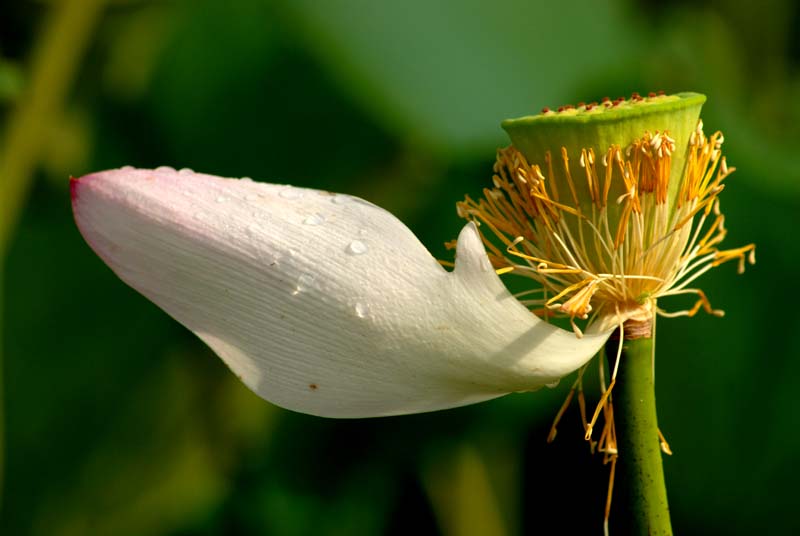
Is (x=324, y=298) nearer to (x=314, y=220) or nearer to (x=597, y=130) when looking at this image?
(x=314, y=220)

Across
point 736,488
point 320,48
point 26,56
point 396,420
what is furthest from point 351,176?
point 736,488

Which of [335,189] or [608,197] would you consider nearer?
[608,197]

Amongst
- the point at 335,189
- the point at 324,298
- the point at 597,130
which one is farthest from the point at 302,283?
the point at 335,189

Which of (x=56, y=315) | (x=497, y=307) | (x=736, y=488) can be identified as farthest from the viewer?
(x=56, y=315)

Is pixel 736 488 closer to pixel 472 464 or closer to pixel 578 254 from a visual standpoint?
pixel 472 464

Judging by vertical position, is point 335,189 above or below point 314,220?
above
